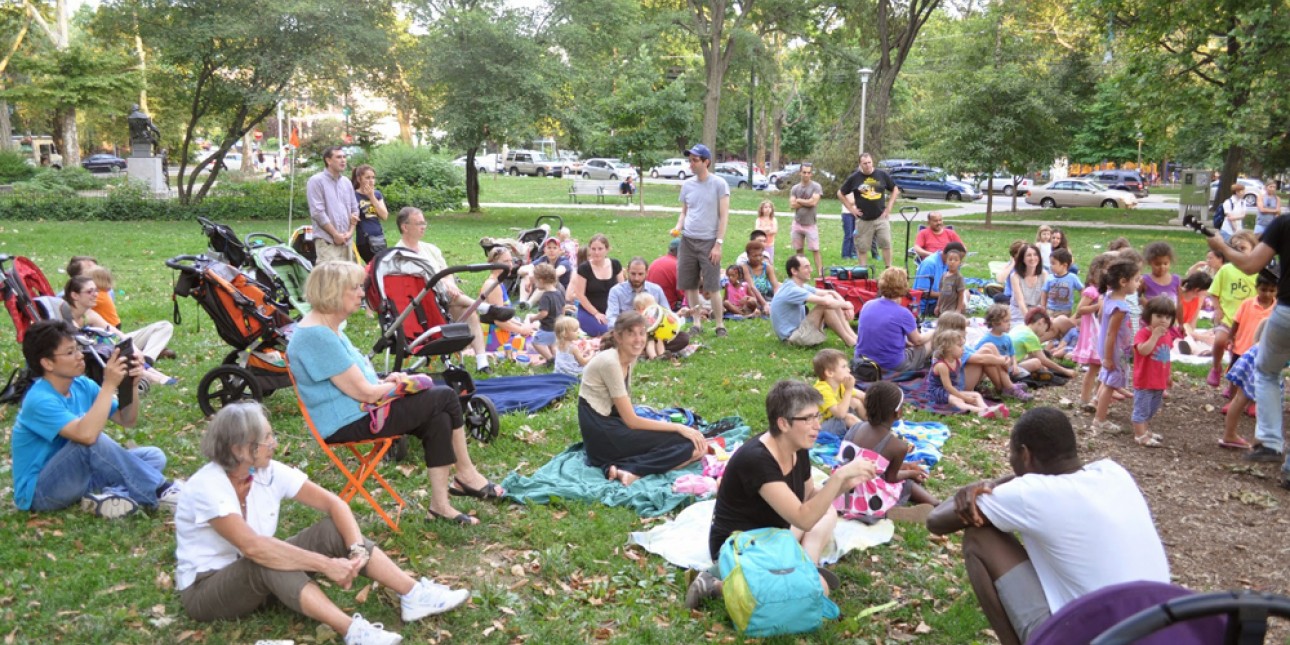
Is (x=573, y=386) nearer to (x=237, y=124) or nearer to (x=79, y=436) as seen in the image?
(x=79, y=436)

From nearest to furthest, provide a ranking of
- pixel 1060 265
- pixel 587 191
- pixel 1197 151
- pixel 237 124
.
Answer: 1. pixel 1060 265
2. pixel 237 124
3. pixel 587 191
4. pixel 1197 151

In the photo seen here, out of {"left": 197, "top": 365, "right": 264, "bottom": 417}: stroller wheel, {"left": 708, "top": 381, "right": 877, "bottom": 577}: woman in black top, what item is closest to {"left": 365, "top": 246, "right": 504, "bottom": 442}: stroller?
{"left": 197, "top": 365, "right": 264, "bottom": 417}: stroller wheel

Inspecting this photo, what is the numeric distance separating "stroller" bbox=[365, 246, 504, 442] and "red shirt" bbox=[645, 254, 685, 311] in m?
3.74

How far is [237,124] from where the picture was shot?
24.0 meters

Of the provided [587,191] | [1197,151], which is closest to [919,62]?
[1197,151]

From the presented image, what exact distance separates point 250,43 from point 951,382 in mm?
19726

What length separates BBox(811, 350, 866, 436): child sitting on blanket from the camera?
6.34 m

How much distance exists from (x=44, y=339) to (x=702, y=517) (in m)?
3.55

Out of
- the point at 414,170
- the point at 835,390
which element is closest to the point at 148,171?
the point at 414,170

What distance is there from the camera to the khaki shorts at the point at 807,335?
9.75 meters

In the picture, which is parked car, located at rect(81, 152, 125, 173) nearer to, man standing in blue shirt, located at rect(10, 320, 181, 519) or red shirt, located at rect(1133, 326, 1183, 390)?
man standing in blue shirt, located at rect(10, 320, 181, 519)

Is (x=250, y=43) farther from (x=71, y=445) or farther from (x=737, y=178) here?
(x=737, y=178)

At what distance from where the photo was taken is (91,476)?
5320 millimetres

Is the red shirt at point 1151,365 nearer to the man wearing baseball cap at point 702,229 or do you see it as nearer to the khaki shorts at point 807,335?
the khaki shorts at point 807,335
